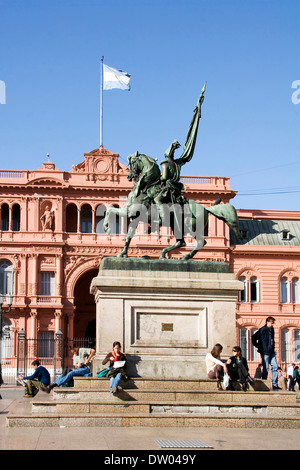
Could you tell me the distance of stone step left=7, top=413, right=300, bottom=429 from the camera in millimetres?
12797

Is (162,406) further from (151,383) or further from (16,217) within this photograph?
(16,217)

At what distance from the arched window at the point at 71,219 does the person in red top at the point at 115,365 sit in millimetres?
46753

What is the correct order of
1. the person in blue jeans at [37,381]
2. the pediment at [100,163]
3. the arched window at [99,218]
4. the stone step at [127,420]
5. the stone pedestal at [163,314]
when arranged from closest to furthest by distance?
the stone step at [127,420]
the stone pedestal at [163,314]
the person in blue jeans at [37,381]
the arched window at [99,218]
the pediment at [100,163]

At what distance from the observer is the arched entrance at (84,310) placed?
61594 mm

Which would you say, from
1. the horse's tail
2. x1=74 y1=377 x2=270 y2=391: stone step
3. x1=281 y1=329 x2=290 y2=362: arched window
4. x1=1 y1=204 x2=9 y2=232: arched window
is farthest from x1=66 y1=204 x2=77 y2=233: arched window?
x1=74 y1=377 x2=270 y2=391: stone step

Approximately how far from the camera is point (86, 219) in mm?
60875

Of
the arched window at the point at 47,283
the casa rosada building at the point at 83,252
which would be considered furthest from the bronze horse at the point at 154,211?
the arched window at the point at 47,283

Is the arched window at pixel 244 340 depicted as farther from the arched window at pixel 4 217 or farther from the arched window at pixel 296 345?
the arched window at pixel 4 217

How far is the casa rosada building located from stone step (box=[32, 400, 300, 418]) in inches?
1667

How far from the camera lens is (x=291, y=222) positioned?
214 feet

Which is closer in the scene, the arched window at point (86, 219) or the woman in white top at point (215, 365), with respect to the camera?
the woman in white top at point (215, 365)

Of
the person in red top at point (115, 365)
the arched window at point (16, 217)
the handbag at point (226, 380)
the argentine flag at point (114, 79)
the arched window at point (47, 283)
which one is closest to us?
the person in red top at point (115, 365)

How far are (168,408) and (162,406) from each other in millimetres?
129
